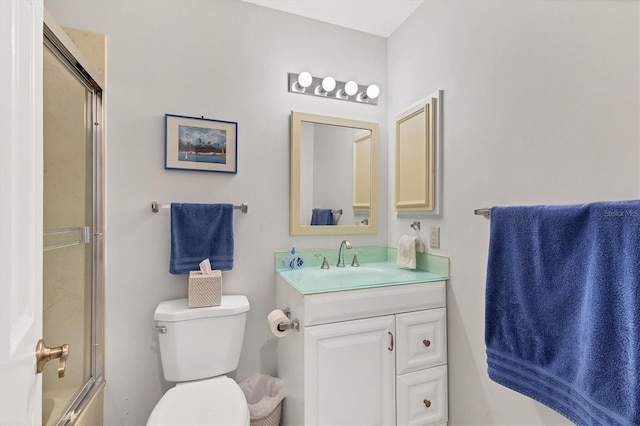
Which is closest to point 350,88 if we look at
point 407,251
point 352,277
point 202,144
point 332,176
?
point 332,176

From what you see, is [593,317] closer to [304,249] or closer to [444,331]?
[444,331]

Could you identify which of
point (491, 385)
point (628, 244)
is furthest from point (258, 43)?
point (491, 385)

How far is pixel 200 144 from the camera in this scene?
65.9 inches

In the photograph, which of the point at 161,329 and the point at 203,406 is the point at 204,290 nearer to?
the point at 161,329

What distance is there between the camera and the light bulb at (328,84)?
6.15 feet

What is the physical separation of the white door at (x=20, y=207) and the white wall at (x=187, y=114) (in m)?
1.09

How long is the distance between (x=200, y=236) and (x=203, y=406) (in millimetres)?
780

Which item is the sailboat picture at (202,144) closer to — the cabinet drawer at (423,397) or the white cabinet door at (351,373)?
the white cabinet door at (351,373)

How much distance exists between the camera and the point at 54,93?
1.18 metres

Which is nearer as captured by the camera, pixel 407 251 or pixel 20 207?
pixel 20 207

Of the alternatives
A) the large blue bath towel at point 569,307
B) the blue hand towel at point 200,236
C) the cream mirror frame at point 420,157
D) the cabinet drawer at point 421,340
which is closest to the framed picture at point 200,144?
the blue hand towel at point 200,236

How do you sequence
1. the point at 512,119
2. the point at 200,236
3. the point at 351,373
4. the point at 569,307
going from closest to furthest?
the point at 569,307, the point at 512,119, the point at 351,373, the point at 200,236

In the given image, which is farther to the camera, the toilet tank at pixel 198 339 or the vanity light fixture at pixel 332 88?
the vanity light fixture at pixel 332 88

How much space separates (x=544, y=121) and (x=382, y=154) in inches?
40.8
